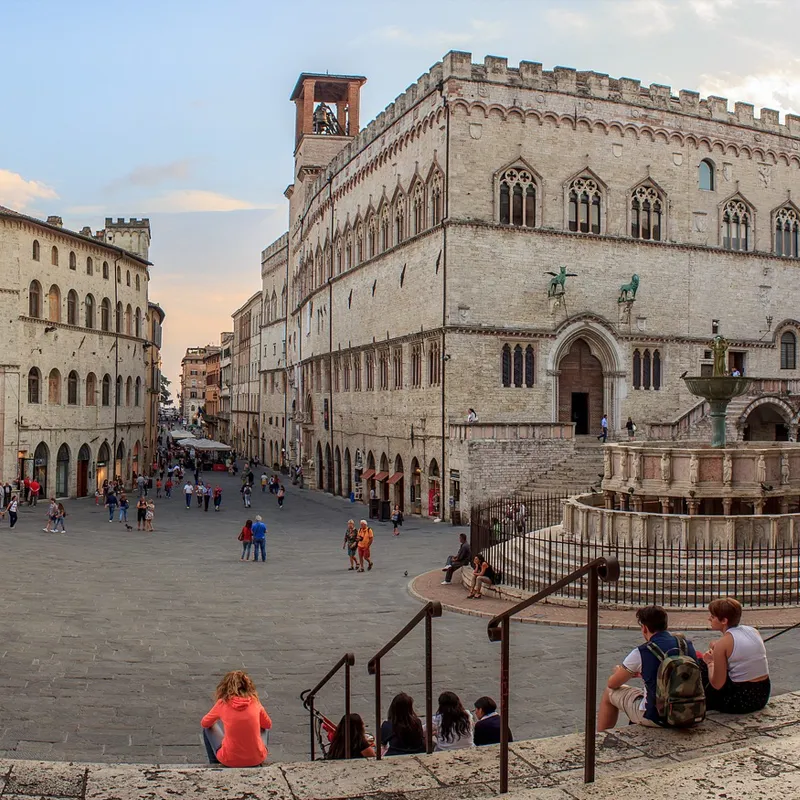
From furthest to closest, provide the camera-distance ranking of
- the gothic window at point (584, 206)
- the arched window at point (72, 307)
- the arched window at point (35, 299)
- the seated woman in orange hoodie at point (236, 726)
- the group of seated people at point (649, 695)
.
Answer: the arched window at point (72, 307) → the arched window at point (35, 299) → the gothic window at point (584, 206) → the seated woman in orange hoodie at point (236, 726) → the group of seated people at point (649, 695)

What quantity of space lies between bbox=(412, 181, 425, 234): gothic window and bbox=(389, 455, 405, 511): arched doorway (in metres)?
9.99

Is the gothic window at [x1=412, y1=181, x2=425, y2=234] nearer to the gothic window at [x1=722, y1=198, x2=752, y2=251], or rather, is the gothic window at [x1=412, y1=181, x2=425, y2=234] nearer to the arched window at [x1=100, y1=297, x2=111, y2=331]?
the gothic window at [x1=722, y1=198, x2=752, y2=251]

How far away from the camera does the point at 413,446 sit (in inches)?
1486

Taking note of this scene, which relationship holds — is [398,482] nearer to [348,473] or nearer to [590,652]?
[348,473]

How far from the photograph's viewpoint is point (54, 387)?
143 feet

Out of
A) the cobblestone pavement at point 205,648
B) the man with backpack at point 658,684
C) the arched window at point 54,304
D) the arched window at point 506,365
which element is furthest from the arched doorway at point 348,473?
the man with backpack at point 658,684

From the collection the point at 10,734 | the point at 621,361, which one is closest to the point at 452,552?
the point at 621,361

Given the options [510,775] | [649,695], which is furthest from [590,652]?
[649,695]

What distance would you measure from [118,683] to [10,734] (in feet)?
7.61

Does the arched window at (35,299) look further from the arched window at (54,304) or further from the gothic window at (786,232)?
the gothic window at (786,232)

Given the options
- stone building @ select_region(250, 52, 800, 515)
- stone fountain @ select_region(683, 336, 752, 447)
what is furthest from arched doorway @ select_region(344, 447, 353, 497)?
stone fountain @ select_region(683, 336, 752, 447)

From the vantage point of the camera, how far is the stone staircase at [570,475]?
3167cm

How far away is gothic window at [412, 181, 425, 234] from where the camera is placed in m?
37.5

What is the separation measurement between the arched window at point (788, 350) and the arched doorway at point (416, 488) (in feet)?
58.9
